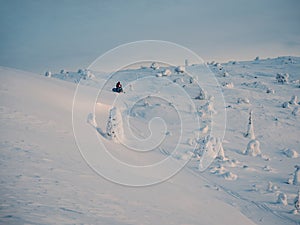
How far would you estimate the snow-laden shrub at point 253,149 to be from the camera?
51.0ft

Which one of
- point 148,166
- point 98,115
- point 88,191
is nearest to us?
point 88,191

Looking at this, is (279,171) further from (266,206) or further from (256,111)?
(256,111)

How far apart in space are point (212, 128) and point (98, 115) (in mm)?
7154

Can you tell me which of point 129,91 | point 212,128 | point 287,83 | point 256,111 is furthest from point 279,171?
point 287,83

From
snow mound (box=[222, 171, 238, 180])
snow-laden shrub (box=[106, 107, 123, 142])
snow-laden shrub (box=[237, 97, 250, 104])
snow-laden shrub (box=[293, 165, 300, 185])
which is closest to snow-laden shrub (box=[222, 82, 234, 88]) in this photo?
snow-laden shrub (box=[237, 97, 250, 104])

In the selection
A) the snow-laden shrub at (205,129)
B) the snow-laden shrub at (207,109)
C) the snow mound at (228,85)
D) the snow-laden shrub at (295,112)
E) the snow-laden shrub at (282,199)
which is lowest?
the snow-laden shrub at (282,199)

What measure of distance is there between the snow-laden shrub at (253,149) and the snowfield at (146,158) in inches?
2.0

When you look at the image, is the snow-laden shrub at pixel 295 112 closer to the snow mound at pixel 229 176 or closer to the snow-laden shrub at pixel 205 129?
the snow-laden shrub at pixel 205 129

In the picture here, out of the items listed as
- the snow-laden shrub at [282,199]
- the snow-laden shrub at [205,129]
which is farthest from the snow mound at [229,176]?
the snow-laden shrub at [205,129]

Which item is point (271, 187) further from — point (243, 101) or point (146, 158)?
point (243, 101)

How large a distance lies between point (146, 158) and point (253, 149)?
6061 mm

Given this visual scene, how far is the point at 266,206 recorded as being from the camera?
10656mm

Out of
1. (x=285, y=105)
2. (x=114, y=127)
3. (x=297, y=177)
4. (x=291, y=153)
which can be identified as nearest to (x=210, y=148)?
(x=297, y=177)

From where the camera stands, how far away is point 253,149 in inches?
613
